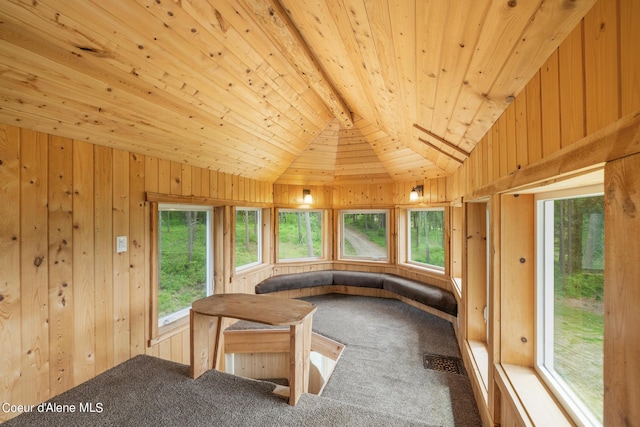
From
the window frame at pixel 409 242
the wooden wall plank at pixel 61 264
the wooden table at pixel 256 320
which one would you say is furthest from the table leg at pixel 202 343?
the window frame at pixel 409 242

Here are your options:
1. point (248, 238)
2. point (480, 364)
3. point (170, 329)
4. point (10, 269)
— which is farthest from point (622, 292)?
point (248, 238)

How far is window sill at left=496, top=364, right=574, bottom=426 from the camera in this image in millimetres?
1182

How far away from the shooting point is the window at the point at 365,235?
4.64 metres

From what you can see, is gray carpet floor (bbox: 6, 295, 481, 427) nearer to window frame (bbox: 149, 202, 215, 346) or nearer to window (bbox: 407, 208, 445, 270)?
window frame (bbox: 149, 202, 215, 346)

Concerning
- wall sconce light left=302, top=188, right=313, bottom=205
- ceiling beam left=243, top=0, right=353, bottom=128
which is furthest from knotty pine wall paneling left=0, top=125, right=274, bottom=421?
wall sconce light left=302, top=188, right=313, bottom=205

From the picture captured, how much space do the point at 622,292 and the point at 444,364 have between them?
2335mm

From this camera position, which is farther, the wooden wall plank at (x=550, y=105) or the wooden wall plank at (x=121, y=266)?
the wooden wall plank at (x=121, y=266)

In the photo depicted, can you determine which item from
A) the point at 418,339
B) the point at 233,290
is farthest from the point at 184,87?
the point at 418,339

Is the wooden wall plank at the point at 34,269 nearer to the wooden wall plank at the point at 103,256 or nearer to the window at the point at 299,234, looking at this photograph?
the wooden wall plank at the point at 103,256

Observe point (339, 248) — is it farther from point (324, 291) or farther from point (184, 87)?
point (184, 87)

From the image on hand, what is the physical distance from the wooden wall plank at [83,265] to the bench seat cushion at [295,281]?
2.30 m

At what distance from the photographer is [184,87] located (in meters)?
1.88

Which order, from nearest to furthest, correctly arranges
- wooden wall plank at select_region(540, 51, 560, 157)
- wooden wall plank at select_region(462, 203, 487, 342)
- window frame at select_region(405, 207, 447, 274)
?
wooden wall plank at select_region(540, 51, 560, 157)
wooden wall plank at select_region(462, 203, 487, 342)
window frame at select_region(405, 207, 447, 274)

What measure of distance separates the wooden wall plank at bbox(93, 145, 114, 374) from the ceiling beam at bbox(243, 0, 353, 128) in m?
1.59
